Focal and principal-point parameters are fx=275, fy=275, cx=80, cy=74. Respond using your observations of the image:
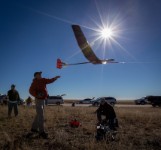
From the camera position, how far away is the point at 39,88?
27.8 ft

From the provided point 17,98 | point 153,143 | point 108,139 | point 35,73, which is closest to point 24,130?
point 35,73

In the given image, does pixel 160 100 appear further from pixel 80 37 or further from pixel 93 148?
pixel 93 148

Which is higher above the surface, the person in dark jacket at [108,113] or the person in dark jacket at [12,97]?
the person in dark jacket at [12,97]

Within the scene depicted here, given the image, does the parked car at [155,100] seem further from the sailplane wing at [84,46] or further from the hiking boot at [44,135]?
the hiking boot at [44,135]

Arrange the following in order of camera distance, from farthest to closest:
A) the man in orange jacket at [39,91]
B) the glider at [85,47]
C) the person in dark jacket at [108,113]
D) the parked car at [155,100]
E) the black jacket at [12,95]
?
the parked car at [155,100], the black jacket at [12,95], the glider at [85,47], the person in dark jacket at [108,113], the man in orange jacket at [39,91]

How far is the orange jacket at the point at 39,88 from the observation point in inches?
332

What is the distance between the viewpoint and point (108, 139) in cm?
790

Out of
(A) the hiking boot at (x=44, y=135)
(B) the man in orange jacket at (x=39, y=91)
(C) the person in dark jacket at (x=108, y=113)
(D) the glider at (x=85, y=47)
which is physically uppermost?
(D) the glider at (x=85, y=47)

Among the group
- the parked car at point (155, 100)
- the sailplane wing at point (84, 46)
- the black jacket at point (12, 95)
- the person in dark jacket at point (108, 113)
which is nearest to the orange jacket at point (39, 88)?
the person in dark jacket at point (108, 113)

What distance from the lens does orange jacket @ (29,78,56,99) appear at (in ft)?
27.7

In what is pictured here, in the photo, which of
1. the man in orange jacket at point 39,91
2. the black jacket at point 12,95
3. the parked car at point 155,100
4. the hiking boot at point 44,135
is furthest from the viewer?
the parked car at point 155,100

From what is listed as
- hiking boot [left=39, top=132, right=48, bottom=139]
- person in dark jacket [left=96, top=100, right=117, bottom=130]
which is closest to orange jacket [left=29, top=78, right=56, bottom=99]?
hiking boot [left=39, top=132, right=48, bottom=139]

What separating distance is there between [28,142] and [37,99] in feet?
5.12

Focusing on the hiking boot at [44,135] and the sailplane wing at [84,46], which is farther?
the sailplane wing at [84,46]
